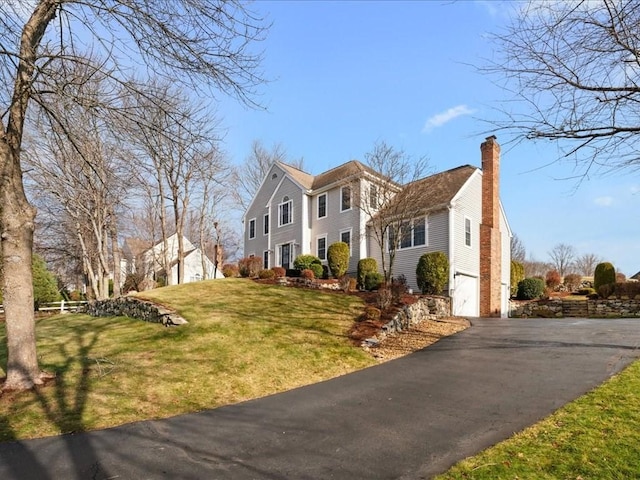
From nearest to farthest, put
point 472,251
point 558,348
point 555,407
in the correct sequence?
point 555,407 < point 558,348 < point 472,251

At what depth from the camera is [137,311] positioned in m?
13.7

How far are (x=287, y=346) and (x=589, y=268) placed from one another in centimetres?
6227

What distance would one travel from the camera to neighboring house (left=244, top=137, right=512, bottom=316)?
18391 millimetres

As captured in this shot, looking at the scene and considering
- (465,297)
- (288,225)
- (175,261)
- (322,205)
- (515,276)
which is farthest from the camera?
(175,261)

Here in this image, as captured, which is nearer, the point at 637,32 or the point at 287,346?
the point at 637,32

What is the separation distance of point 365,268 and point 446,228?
4380 mm

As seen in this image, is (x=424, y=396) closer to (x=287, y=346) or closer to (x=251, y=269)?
(x=287, y=346)

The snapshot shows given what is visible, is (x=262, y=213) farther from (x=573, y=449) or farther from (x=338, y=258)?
(x=573, y=449)

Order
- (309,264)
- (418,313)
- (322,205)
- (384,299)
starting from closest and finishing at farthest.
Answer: (384,299), (418,313), (309,264), (322,205)

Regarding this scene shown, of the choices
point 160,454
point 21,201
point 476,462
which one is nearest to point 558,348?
point 476,462

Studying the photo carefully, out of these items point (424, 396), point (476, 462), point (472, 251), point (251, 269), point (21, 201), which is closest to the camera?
point (476, 462)

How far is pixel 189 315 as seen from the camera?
12211 mm

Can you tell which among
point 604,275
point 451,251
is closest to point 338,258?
point 451,251

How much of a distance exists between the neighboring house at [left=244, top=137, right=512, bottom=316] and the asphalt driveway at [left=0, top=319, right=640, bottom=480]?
33.1 feet
